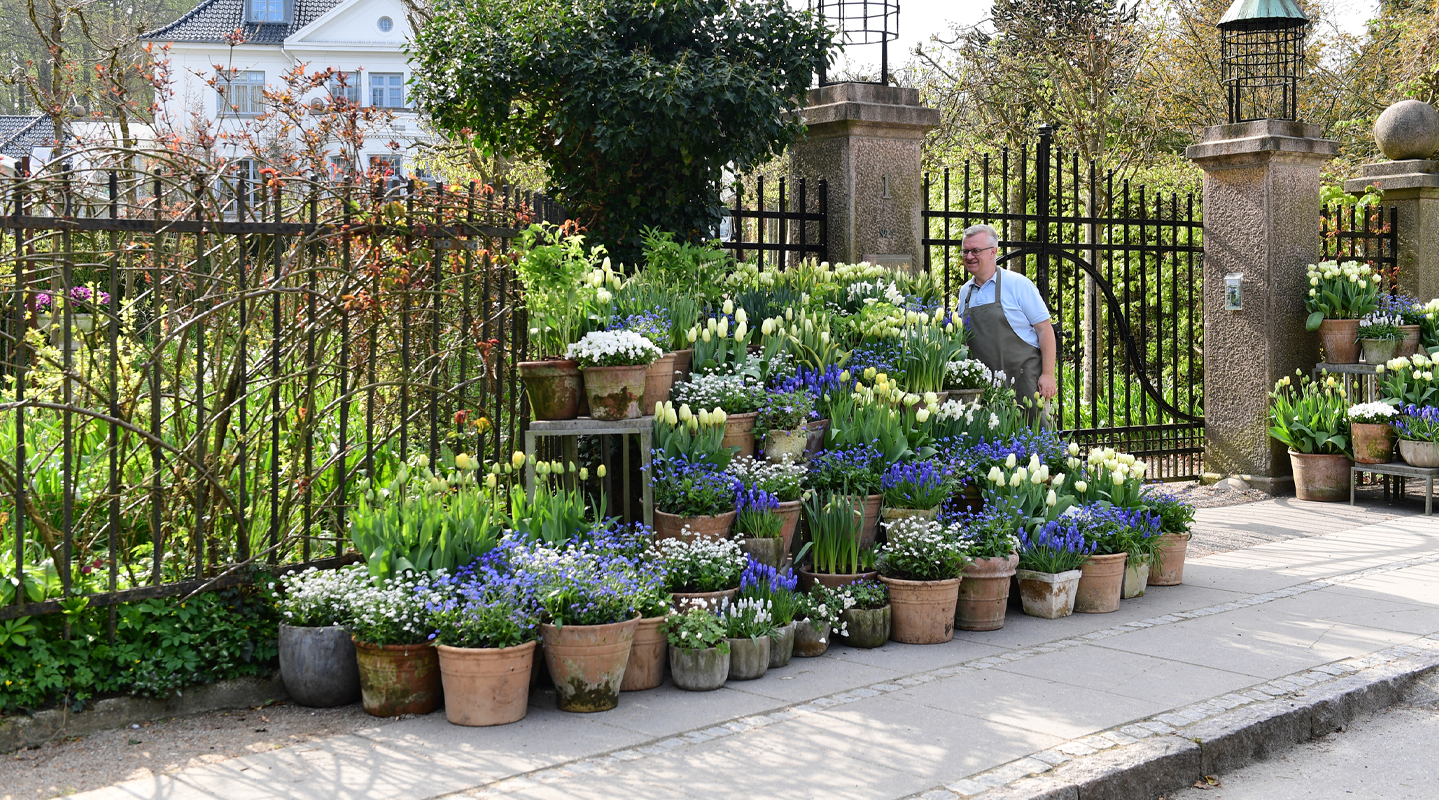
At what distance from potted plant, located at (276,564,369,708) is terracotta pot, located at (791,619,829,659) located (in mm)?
1787

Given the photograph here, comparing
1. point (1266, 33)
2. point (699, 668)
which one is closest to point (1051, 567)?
point (699, 668)

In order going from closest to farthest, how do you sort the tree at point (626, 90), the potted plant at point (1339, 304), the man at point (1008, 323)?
the tree at point (626, 90), the man at point (1008, 323), the potted plant at point (1339, 304)

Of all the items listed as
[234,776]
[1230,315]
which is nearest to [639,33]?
[234,776]

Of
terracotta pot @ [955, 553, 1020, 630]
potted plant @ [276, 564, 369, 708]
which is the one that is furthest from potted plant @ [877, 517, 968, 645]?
potted plant @ [276, 564, 369, 708]

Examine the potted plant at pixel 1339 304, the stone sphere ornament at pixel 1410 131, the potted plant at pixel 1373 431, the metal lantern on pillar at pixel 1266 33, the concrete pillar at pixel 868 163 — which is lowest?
the potted plant at pixel 1373 431

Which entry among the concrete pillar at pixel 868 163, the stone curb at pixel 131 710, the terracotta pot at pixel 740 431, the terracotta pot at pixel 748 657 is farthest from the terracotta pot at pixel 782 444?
the concrete pillar at pixel 868 163

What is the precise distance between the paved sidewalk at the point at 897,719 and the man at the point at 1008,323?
62.5 inches

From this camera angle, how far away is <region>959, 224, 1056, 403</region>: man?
712 cm

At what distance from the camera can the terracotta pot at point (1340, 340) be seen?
9727 millimetres

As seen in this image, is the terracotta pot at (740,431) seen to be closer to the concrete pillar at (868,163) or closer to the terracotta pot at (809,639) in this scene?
the terracotta pot at (809,639)

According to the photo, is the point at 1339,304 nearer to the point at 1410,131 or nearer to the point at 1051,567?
the point at 1410,131

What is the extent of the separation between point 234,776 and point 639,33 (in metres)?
4.74

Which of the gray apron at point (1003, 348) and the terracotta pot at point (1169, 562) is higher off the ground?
the gray apron at point (1003, 348)

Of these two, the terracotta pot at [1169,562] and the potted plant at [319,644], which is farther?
the terracotta pot at [1169,562]
